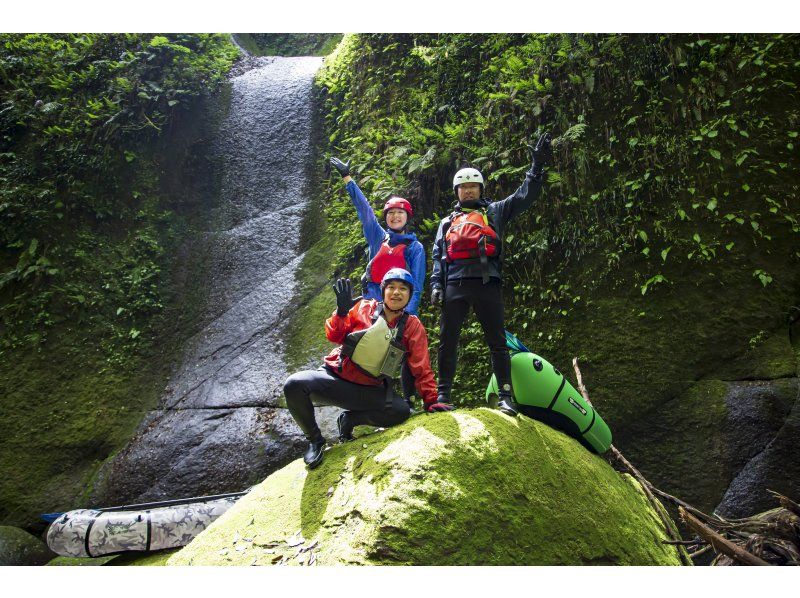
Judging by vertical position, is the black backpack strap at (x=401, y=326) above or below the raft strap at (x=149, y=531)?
above

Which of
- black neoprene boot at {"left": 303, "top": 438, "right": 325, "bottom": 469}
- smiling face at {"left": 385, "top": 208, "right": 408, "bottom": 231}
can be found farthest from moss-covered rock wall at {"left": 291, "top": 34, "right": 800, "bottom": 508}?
black neoprene boot at {"left": 303, "top": 438, "right": 325, "bottom": 469}

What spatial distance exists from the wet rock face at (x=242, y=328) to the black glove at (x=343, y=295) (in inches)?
112

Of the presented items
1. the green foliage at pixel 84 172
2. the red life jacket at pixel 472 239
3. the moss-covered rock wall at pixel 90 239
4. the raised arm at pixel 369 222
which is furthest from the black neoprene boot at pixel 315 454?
the green foliage at pixel 84 172

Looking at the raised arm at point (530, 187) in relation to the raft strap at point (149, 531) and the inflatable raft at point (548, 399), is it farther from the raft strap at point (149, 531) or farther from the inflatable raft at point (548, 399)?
the raft strap at point (149, 531)

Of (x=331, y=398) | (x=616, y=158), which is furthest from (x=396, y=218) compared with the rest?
(x=616, y=158)

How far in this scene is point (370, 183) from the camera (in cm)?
781

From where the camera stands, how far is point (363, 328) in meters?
3.96

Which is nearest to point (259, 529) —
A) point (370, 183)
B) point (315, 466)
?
point (315, 466)

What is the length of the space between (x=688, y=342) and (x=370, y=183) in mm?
4699

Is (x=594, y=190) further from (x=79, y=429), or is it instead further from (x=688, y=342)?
(x=79, y=429)

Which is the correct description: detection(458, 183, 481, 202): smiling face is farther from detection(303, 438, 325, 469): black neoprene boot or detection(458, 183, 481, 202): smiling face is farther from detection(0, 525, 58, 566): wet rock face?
detection(0, 525, 58, 566): wet rock face

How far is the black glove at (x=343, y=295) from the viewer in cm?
373

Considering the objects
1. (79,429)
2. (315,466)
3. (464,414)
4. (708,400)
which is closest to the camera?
(464,414)

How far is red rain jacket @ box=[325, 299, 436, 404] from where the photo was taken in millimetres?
3922
